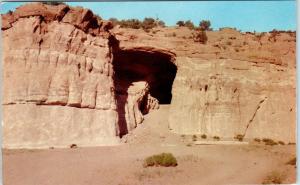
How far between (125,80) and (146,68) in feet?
4.32

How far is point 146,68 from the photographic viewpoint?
75.4ft

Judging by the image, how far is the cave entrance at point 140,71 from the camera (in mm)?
21203

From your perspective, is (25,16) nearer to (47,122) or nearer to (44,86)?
(44,86)

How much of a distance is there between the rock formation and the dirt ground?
56.4 inches

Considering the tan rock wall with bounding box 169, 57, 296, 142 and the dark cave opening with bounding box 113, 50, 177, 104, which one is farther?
the dark cave opening with bounding box 113, 50, 177, 104

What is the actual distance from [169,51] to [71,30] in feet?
19.2

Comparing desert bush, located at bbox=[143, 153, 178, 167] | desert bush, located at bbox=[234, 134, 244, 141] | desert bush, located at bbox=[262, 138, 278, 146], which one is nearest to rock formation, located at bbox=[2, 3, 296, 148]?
desert bush, located at bbox=[234, 134, 244, 141]

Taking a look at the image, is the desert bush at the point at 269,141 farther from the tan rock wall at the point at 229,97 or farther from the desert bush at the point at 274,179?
the desert bush at the point at 274,179

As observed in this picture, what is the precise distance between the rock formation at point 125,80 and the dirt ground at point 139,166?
143 centimetres

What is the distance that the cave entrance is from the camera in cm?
2120

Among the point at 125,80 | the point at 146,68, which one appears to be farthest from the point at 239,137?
the point at 125,80

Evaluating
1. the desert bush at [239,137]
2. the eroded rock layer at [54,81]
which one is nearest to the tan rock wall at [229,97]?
the desert bush at [239,137]

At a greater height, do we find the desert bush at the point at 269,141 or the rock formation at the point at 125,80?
the rock formation at the point at 125,80

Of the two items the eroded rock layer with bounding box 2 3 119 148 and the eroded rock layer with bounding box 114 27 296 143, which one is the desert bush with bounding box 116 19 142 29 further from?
the eroded rock layer with bounding box 2 3 119 148
